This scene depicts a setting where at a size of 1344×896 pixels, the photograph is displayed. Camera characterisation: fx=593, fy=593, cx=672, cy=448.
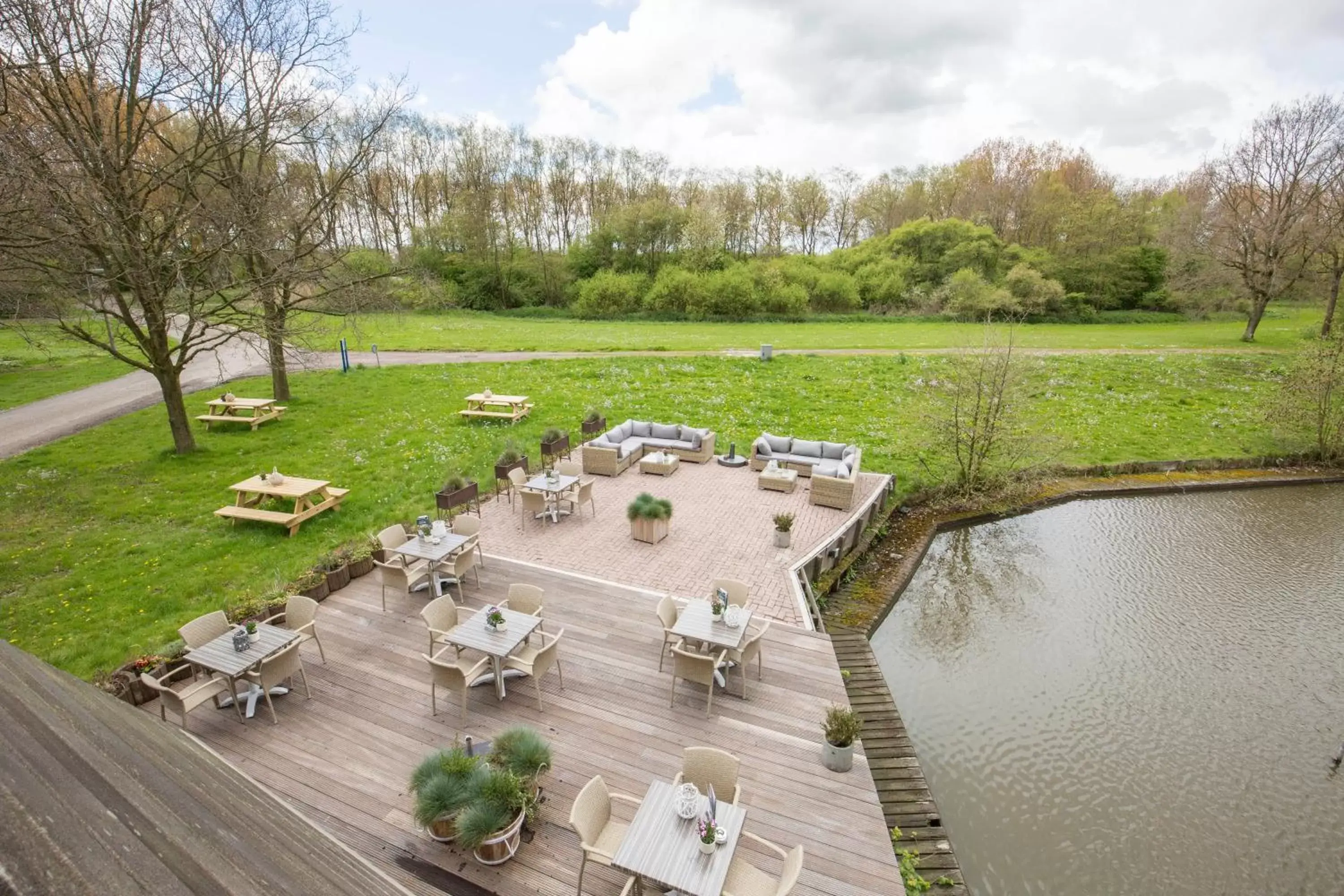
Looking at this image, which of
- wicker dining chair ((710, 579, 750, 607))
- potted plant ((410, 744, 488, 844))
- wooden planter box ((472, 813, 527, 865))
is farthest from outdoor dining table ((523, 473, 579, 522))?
wooden planter box ((472, 813, 527, 865))

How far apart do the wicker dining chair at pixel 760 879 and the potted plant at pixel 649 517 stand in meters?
6.70

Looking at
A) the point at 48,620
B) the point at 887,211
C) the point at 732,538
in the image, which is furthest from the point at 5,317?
the point at 887,211

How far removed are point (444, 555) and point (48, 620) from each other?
5.97 meters

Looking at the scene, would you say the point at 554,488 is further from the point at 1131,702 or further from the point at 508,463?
the point at 1131,702

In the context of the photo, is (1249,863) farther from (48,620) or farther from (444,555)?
(48,620)

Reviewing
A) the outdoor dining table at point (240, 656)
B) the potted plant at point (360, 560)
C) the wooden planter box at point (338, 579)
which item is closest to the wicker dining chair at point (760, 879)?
the outdoor dining table at point (240, 656)

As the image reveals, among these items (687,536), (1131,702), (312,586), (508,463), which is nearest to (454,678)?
(312,586)

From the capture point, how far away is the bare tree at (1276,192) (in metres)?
28.7

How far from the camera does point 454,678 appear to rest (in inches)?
269

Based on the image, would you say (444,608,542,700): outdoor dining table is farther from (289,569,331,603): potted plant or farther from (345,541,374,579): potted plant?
(345,541,374,579): potted plant

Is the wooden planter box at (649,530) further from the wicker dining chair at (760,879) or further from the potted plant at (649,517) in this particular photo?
the wicker dining chair at (760,879)

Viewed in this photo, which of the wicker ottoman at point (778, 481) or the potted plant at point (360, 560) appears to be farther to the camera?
the wicker ottoman at point (778, 481)

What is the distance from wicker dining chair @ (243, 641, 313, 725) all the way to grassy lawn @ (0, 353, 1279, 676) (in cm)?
275

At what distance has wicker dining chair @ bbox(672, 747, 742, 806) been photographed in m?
5.52
